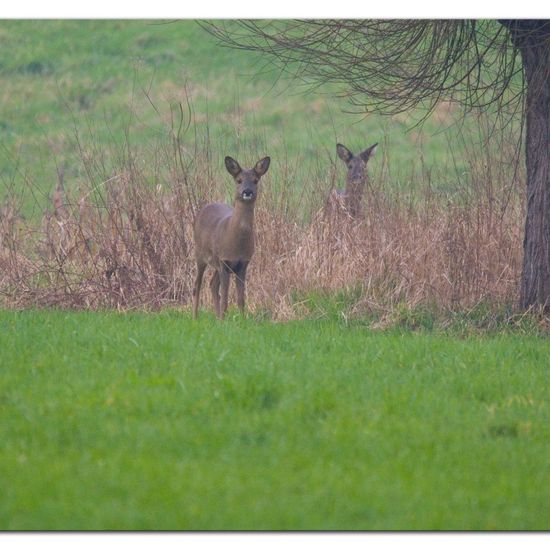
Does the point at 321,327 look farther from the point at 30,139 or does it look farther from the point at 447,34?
the point at 30,139

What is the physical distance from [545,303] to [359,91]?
8.71 ft

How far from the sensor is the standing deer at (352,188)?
12864 millimetres

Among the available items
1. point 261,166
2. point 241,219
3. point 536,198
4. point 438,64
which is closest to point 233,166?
point 261,166

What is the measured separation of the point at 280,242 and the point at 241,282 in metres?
1.35

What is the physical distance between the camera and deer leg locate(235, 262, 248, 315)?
11281mm

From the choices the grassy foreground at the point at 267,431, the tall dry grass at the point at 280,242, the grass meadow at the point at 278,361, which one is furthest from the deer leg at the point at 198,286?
the grassy foreground at the point at 267,431

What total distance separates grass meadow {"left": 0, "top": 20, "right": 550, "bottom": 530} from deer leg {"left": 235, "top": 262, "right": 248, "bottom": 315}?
0.71 ft

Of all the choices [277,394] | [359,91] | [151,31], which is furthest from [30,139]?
[277,394]

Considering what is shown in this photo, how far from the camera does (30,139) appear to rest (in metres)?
24.6

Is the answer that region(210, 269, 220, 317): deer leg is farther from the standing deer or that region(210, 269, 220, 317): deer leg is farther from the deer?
the standing deer

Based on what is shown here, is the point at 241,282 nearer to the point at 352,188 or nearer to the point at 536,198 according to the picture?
the point at 352,188

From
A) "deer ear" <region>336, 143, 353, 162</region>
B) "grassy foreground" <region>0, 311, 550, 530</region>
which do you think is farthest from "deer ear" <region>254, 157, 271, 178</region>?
"deer ear" <region>336, 143, 353, 162</region>

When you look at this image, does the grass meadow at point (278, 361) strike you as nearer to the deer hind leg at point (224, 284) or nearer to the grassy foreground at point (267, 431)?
the grassy foreground at point (267, 431)

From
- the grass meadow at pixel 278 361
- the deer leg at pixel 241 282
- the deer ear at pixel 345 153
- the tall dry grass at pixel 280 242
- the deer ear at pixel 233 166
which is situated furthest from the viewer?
the deer ear at pixel 345 153
